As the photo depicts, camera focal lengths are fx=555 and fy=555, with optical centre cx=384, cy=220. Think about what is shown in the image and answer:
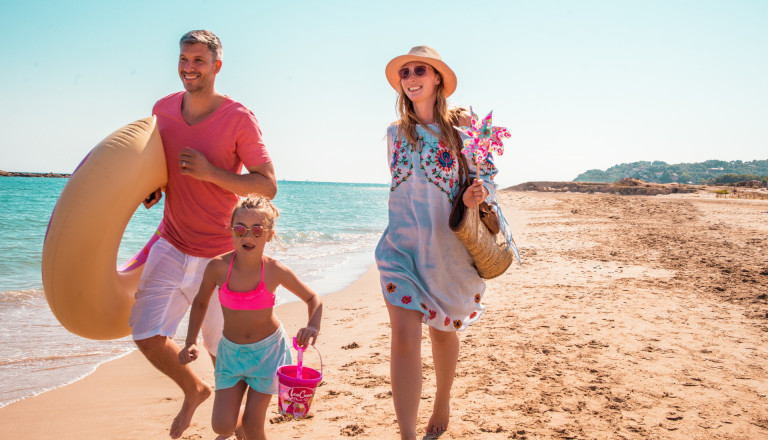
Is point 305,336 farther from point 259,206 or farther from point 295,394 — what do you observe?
point 259,206

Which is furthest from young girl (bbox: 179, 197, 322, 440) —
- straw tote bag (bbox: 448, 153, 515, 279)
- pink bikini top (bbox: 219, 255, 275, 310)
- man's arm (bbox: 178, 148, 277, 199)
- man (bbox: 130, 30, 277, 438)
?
straw tote bag (bbox: 448, 153, 515, 279)

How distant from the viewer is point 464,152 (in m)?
2.88

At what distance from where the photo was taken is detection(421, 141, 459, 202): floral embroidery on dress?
281 cm

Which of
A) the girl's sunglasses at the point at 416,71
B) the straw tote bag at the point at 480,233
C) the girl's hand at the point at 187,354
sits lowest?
the girl's hand at the point at 187,354

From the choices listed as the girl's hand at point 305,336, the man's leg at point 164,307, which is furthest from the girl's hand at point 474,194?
the man's leg at point 164,307

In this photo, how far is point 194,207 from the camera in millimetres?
2686

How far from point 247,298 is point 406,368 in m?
A: 0.82

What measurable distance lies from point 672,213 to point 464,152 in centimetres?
1652

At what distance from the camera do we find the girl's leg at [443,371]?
2.96m

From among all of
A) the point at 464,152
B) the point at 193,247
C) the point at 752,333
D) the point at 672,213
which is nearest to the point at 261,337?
the point at 193,247

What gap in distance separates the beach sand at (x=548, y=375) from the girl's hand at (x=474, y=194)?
1229mm

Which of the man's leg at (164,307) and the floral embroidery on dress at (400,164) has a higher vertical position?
the floral embroidery on dress at (400,164)

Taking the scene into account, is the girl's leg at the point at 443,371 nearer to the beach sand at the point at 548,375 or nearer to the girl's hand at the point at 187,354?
the beach sand at the point at 548,375

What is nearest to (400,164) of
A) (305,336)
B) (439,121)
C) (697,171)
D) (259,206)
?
(439,121)
